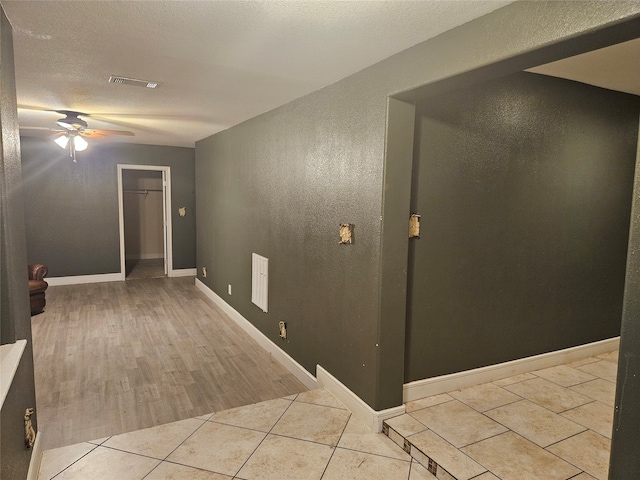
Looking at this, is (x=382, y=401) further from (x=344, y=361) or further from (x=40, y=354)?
(x=40, y=354)

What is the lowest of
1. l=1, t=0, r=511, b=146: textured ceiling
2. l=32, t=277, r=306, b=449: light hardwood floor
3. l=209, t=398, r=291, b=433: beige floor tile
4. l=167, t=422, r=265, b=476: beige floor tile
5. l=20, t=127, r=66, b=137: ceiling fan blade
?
l=32, t=277, r=306, b=449: light hardwood floor

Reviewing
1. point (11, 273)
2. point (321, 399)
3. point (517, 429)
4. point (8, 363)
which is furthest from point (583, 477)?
point (11, 273)

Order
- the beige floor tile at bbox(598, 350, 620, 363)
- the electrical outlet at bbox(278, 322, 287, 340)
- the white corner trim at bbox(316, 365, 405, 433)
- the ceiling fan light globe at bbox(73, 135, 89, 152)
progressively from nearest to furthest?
the white corner trim at bbox(316, 365, 405, 433) → the beige floor tile at bbox(598, 350, 620, 363) → the electrical outlet at bbox(278, 322, 287, 340) → the ceiling fan light globe at bbox(73, 135, 89, 152)

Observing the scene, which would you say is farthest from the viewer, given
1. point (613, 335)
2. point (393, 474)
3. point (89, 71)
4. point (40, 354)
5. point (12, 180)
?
point (40, 354)

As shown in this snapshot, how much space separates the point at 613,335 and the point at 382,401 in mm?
2512

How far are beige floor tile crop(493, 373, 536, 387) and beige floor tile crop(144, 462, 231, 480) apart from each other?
6.77ft

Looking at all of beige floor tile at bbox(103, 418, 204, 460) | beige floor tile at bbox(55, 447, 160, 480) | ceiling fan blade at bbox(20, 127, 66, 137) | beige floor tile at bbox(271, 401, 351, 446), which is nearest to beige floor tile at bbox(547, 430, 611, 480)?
beige floor tile at bbox(271, 401, 351, 446)

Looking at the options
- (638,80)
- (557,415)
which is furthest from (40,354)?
(638,80)

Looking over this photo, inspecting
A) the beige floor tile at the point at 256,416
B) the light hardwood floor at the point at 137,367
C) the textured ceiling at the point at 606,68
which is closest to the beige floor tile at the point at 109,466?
the beige floor tile at the point at 256,416

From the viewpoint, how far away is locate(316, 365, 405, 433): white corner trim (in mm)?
2594

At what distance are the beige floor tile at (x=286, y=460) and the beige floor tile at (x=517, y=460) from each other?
0.82m

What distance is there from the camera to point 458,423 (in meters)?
2.56

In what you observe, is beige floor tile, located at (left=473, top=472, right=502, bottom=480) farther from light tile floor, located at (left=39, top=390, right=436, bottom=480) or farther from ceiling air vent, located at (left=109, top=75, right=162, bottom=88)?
ceiling air vent, located at (left=109, top=75, right=162, bottom=88)

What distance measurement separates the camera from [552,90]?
314cm
